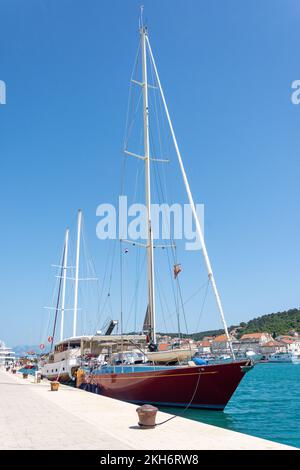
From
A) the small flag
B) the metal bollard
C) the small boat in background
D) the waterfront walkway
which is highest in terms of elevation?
the small flag

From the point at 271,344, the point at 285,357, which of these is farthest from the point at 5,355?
the point at 285,357

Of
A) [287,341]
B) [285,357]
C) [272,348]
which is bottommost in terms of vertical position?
[285,357]

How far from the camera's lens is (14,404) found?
61.2 feet

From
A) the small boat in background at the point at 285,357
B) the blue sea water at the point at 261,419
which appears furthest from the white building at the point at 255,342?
the blue sea water at the point at 261,419

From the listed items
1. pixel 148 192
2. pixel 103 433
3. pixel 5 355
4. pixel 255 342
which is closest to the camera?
pixel 103 433

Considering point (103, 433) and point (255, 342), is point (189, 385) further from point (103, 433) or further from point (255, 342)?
point (255, 342)

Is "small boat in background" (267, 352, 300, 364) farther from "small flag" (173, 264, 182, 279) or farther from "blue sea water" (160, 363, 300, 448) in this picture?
"small flag" (173, 264, 182, 279)

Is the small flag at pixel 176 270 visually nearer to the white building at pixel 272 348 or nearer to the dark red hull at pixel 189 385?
the dark red hull at pixel 189 385

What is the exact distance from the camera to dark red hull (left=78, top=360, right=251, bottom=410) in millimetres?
19562

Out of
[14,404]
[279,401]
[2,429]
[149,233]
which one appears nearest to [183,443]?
[2,429]

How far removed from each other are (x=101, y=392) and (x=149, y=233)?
11.2m

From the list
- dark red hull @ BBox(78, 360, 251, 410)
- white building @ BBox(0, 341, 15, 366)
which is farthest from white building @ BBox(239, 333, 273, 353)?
dark red hull @ BBox(78, 360, 251, 410)

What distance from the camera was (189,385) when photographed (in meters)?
20.3

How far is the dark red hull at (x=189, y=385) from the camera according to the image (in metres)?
19.6
